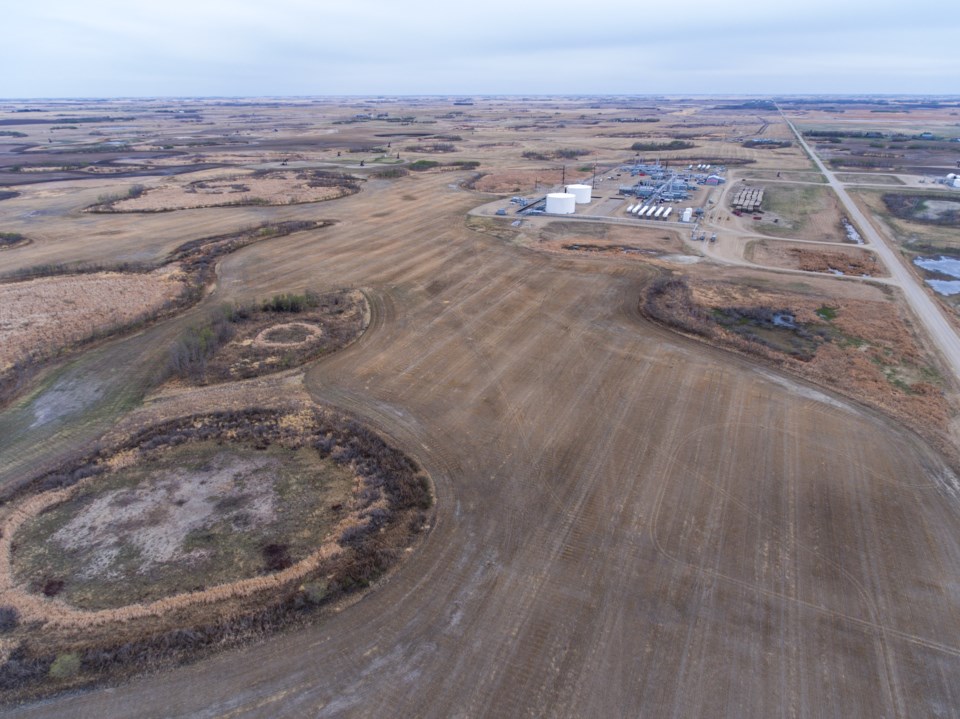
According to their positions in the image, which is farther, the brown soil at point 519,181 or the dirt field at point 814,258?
the brown soil at point 519,181

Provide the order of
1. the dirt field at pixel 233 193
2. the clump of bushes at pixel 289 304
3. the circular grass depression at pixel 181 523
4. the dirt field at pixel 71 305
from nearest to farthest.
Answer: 1. the circular grass depression at pixel 181 523
2. the dirt field at pixel 71 305
3. the clump of bushes at pixel 289 304
4. the dirt field at pixel 233 193

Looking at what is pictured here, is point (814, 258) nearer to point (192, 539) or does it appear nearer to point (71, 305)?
point (192, 539)

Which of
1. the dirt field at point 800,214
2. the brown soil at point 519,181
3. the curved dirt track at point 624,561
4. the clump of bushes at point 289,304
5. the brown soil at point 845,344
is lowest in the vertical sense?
the curved dirt track at point 624,561

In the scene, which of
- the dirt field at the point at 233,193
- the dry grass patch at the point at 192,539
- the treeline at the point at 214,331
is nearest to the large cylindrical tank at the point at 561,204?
the dirt field at the point at 233,193

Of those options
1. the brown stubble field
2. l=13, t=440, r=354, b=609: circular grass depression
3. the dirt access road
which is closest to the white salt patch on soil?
l=13, t=440, r=354, b=609: circular grass depression

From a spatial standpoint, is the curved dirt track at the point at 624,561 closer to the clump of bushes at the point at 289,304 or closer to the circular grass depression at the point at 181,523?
the circular grass depression at the point at 181,523

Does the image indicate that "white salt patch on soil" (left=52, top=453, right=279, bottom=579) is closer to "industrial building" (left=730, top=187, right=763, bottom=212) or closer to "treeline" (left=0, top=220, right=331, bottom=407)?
"treeline" (left=0, top=220, right=331, bottom=407)
